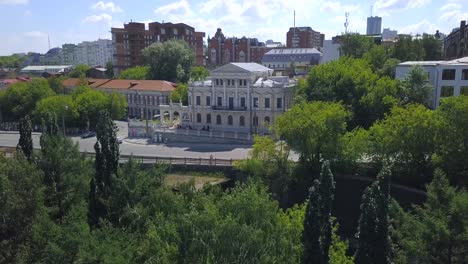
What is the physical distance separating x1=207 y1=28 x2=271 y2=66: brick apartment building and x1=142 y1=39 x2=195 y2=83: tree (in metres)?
45.2

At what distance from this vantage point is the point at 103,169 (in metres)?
23.1

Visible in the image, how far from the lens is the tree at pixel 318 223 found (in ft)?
56.4

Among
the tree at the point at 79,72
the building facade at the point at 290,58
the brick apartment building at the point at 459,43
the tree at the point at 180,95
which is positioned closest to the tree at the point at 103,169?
the tree at the point at 180,95

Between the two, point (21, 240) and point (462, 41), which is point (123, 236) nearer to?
point (21, 240)

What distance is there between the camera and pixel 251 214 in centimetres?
1791

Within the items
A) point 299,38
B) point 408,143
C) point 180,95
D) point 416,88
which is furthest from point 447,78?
point 299,38

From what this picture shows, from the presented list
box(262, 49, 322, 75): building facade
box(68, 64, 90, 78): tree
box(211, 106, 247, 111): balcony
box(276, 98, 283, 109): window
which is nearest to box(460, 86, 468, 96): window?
box(276, 98, 283, 109): window

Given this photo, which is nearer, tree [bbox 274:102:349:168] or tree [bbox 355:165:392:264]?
tree [bbox 355:165:392:264]

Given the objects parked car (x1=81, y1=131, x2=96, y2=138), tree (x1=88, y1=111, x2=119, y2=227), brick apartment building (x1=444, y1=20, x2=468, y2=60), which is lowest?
parked car (x1=81, y1=131, x2=96, y2=138)

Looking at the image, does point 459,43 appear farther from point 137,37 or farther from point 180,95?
point 137,37

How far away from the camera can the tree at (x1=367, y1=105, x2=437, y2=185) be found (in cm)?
3014

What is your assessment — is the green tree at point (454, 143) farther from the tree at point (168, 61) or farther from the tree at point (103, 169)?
the tree at point (168, 61)

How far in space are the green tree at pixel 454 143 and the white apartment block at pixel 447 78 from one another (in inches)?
546

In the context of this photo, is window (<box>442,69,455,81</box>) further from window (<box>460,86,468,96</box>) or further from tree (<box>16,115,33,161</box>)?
tree (<box>16,115,33,161</box>)
